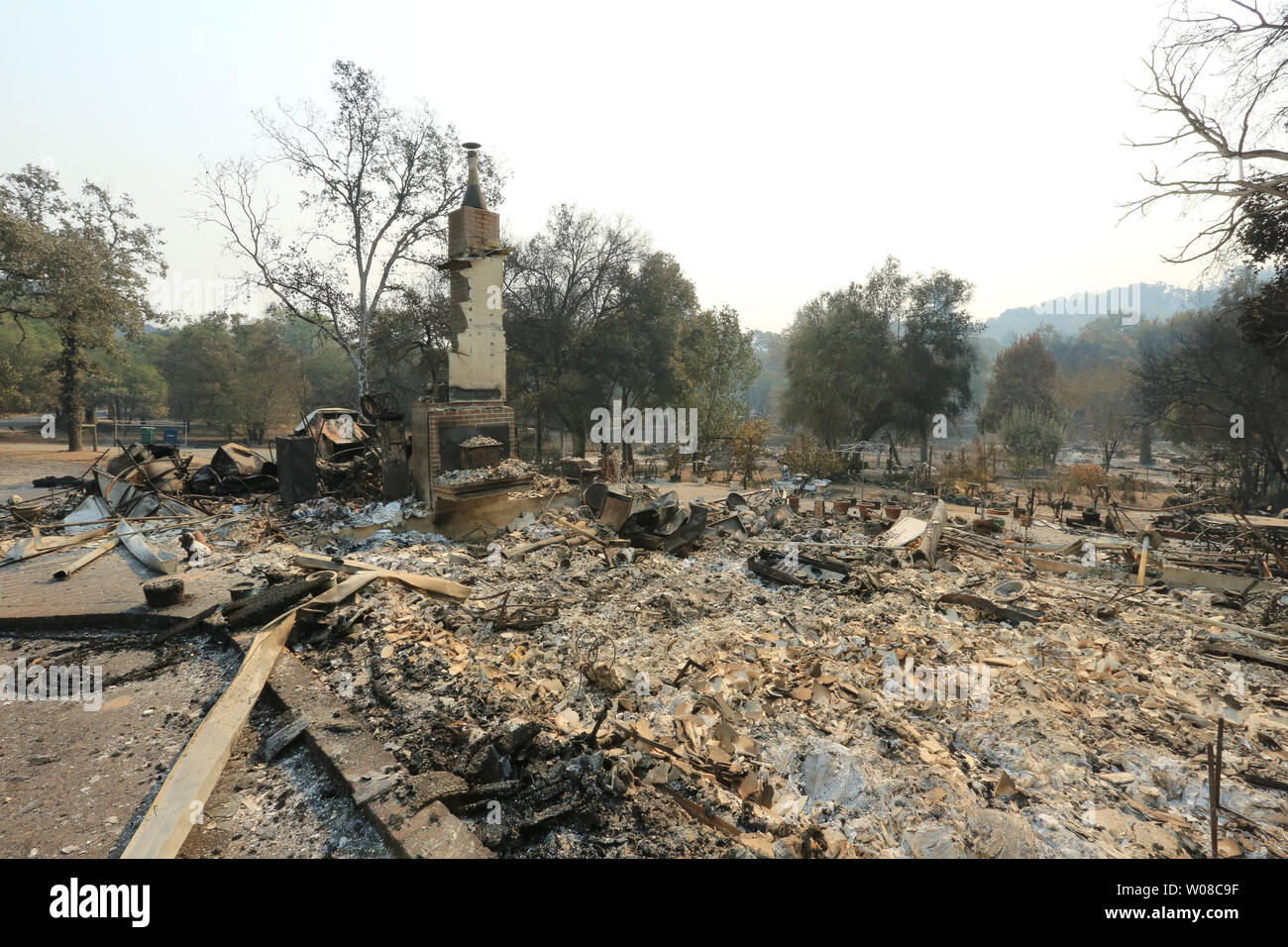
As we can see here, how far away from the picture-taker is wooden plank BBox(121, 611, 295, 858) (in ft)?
7.64

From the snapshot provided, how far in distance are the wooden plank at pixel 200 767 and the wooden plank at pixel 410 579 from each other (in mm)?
1602

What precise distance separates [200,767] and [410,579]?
2.92 m

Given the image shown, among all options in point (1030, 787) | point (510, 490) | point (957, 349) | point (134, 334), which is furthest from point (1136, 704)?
point (134, 334)

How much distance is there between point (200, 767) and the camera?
9.15ft

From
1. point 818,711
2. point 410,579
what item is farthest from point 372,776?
point 410,579

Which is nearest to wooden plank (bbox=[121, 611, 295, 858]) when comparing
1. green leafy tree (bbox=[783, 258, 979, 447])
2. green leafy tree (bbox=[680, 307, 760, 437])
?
green leafy tree (bbox=[680, 307, 760, 437])

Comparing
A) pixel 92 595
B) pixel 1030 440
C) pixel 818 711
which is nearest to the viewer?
pixel 818 711

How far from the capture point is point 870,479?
23953 mm

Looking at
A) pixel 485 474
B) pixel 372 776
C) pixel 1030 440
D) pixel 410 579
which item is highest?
pixel 1030 440

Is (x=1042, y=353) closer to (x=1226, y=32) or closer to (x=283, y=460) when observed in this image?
(x=1226, y=32)

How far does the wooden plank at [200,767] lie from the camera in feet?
7.64

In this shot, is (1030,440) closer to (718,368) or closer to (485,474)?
(718,368)

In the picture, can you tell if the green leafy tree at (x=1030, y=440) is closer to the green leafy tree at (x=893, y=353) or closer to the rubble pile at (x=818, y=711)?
the green leafy tree at (x=893, y=353)

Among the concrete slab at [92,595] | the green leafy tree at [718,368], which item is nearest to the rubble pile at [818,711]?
the concrete slab at [92,595]
